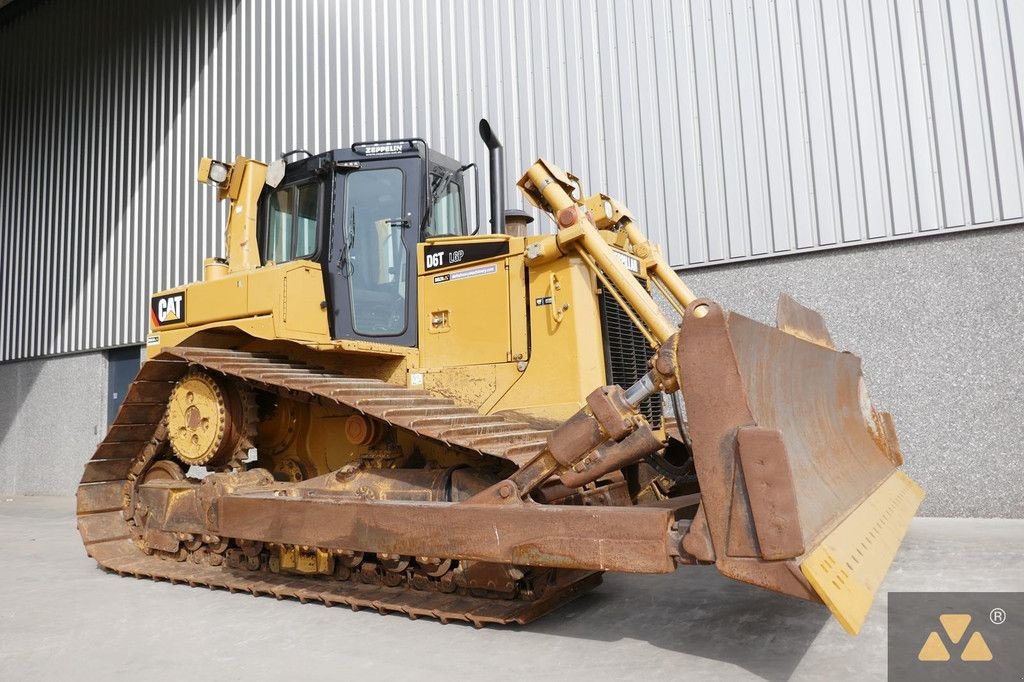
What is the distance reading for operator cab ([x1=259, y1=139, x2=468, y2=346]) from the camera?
17.3 feet

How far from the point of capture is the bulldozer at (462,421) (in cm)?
295

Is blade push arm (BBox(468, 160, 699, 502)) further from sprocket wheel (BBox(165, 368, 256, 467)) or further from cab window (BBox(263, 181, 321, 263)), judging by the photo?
sprocket wheel (BBox(165, 368, 256, 467))

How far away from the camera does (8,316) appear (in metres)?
14.4

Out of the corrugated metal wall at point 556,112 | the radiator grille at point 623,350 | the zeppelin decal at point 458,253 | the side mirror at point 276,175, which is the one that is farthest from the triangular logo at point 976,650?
the side mirror at point 276,175

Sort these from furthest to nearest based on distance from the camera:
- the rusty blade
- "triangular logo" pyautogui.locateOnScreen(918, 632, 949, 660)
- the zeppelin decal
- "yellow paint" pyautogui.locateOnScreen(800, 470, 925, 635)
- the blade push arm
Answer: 1. the zeppelin decal
2. the blade push arm
3. "triangular logo" pyautogui.locateOnScreen(918, 632, 949, 660)
4. the rusty blade
5. "yellow paint" pyautogui.locateOnScreen(800, 470, 925, 635)

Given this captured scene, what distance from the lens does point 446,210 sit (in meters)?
5.77

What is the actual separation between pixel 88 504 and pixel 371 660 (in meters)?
3.57

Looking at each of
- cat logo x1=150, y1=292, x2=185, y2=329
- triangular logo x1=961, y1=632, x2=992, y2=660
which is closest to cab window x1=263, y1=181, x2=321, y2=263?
cat logo x1=150, y1=292, x2=185, y2=329

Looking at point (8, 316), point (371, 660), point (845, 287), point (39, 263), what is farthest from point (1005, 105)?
point (8, 316)

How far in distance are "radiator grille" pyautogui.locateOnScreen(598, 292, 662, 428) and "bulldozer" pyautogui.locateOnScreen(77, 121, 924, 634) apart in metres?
0.02

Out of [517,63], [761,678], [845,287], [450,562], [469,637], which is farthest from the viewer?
[517,63]

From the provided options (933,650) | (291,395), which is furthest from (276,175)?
(933,650)

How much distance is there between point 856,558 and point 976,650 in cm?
77

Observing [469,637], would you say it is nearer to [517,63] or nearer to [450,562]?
[450,562]
